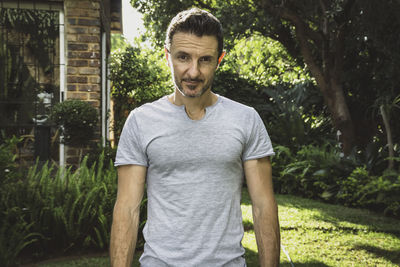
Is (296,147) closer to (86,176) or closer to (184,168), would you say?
(86,176)

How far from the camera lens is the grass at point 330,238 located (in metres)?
4.21

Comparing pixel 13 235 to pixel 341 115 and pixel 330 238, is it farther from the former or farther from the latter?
pixel 341 115

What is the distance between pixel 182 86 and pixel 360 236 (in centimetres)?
423

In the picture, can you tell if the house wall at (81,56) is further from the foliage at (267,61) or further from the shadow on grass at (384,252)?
the foliage at (267,61)

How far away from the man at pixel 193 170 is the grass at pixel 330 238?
7.98ft

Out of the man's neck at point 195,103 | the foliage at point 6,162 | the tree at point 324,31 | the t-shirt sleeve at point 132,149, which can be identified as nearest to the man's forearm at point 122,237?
the t-shirt sleeve at point 132,149

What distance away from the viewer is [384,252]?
4.55 m

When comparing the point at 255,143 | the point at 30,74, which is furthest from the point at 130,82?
the point at 255,143

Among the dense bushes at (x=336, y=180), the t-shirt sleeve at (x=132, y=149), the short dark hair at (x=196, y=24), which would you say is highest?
the short dark hair at (x=196, y=24)

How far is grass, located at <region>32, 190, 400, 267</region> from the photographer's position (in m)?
4.21

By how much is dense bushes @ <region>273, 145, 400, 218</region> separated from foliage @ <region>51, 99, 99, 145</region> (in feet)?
12.5

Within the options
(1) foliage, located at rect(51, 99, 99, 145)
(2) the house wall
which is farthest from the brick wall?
(1) foliage, located at rect(51, 99, 99, 145)

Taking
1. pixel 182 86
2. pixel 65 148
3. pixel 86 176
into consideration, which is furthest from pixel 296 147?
pixel 182 86

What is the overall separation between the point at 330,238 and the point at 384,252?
65cm
